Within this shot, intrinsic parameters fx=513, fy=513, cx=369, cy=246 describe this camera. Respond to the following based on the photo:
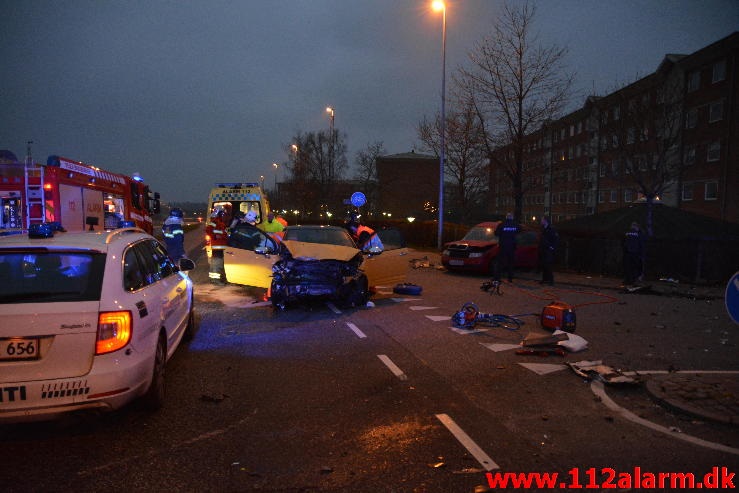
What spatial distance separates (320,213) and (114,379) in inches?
1542

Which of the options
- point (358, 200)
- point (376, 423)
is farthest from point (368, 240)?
point (358, 200)

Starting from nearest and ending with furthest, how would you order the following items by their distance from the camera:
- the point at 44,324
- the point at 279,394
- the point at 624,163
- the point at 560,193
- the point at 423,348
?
the point at 44,324 → the point at 279,394 → the point at 423,348 → the point at 624,163 → the point at 560,193

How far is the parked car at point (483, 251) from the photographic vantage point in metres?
16.0

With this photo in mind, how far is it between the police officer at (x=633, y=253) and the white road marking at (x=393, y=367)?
10.0 metres

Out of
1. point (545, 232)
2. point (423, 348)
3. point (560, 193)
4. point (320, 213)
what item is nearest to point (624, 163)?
point (545, 232)

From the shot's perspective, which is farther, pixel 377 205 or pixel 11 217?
pixel 377 205

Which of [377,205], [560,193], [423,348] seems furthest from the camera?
[560,193]

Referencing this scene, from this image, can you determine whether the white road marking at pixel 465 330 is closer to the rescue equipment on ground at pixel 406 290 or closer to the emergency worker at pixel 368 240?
the emergency worker at pixel 368 240

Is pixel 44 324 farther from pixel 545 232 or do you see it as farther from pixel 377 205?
pixel 377 205

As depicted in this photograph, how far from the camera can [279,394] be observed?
514cm

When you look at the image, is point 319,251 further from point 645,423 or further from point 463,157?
point 463,157

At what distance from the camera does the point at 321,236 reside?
1120 cm

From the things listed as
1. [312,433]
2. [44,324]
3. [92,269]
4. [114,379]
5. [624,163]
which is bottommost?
[312,433]

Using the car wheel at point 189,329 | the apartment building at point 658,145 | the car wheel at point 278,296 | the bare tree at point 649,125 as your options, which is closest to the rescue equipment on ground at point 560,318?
the car wheel at point 278,296
